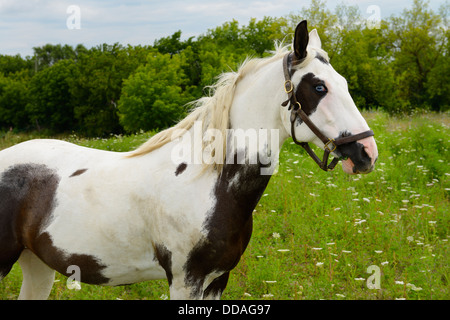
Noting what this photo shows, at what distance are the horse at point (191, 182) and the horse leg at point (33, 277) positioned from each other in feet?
1.27

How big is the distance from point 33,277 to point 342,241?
3.64m

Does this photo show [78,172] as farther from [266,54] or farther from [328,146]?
[266,54]

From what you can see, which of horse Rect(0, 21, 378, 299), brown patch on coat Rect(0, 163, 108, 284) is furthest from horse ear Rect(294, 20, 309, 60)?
brown patch on coat Rect(0, 163, 108, 284)

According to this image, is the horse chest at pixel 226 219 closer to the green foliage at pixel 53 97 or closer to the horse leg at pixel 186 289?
the horse leg at pixel 186 289

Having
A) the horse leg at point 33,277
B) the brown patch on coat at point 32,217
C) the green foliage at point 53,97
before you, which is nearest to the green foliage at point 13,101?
the green foliage at point 53,97

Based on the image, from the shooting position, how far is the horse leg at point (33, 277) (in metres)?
3.33

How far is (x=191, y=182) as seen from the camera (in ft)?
8.39

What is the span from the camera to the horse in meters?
2.37

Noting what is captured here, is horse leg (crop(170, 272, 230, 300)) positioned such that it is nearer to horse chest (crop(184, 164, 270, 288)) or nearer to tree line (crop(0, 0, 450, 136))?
horse chest (crop(184, 164, 270, 288))

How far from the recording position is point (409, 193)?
653cm

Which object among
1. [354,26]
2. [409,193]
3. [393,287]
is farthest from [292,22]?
[393,287]
